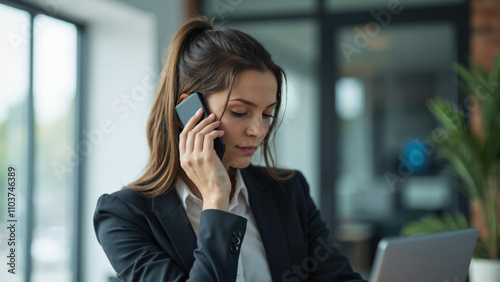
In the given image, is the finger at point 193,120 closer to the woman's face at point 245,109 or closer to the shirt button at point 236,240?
the woman's face at point 245,109

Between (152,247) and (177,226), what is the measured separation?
9 cm

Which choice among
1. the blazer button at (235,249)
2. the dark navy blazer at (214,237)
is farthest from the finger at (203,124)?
the blazer button at (235,249)

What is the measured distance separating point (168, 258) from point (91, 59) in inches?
109

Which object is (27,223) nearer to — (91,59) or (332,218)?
(91,59)

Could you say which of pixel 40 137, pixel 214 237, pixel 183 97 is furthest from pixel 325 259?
pixel 40 137

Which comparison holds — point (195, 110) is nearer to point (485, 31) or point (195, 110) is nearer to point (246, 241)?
point (246, 241)

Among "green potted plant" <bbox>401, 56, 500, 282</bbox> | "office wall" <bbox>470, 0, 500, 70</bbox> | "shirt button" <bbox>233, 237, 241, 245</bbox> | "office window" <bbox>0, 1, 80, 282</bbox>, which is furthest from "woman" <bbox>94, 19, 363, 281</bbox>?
"office wall" <bbox>470, 0, 500, 70</bbox>

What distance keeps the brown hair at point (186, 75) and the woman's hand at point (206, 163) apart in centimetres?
9

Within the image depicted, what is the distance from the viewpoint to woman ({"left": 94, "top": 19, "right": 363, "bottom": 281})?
1336 millimetres

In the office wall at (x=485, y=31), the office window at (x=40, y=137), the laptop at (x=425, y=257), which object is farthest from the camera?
the office wall at (x=485, y=31)

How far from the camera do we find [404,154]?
526 cm

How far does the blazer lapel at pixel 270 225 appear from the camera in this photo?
1.50m

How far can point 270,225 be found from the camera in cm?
155

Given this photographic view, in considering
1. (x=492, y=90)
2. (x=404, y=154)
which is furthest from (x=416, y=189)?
(x=492, y=90)
